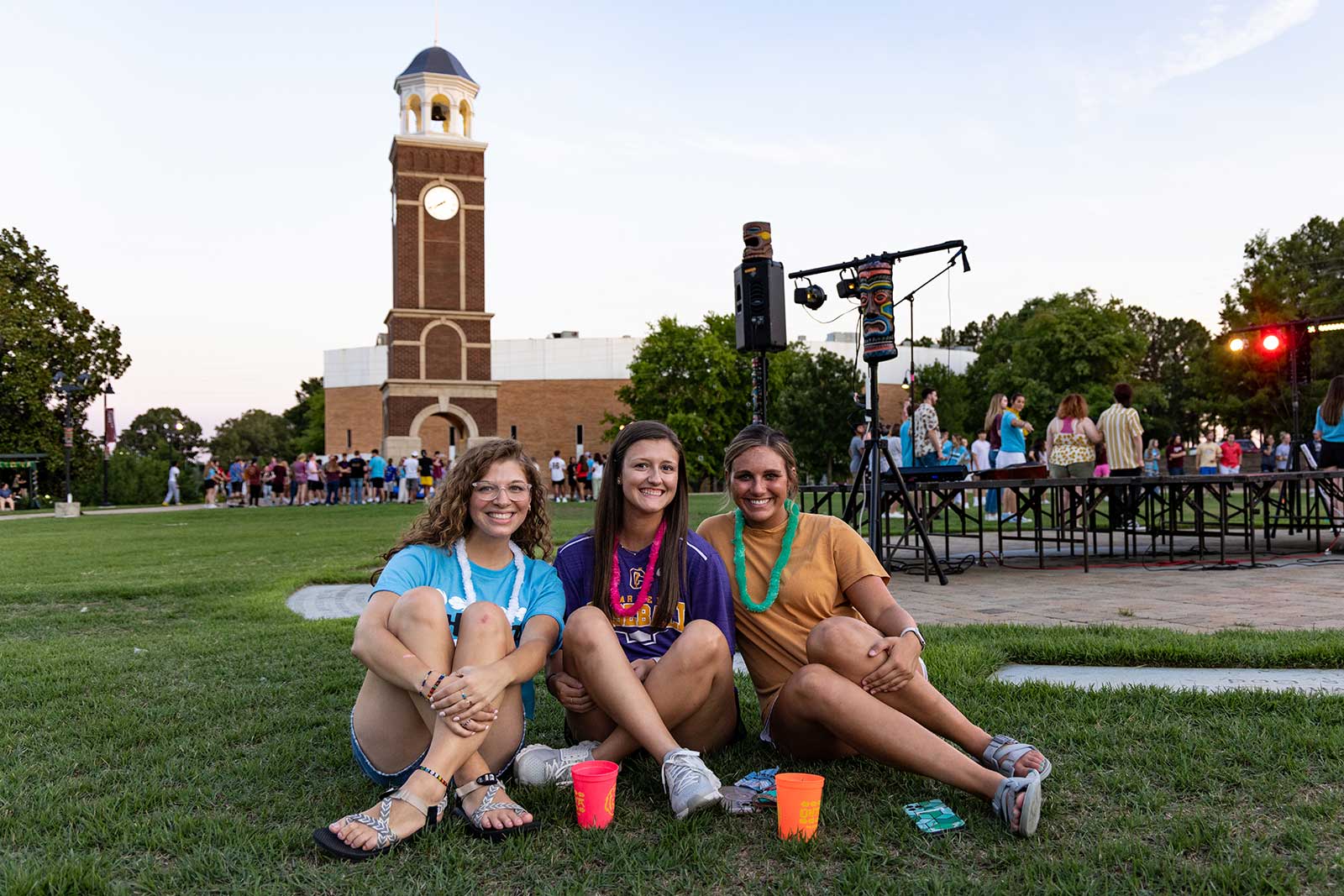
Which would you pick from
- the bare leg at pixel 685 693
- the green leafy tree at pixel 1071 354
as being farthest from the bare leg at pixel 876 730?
the green leafy tree at pixel 1071 354

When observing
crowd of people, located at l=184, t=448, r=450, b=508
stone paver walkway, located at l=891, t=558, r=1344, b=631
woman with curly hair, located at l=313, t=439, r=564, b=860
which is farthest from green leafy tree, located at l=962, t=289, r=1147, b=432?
woman with curly hair, located at l=313, t=439, r=564, b=860

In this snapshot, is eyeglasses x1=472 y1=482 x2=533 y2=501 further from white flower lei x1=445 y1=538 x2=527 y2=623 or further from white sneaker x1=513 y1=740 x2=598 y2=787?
white sneaker x1=513 y1=740 x2=598 y2=787

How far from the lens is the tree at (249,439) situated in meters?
92.1

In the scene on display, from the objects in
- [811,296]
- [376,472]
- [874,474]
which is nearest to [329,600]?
[874,474]

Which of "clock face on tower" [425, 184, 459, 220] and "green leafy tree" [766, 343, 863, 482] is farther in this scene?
"green leafy tree" [766, 343, 863, 482]

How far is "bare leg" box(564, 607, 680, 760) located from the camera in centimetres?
292

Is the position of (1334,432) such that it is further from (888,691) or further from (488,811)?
(488,811)

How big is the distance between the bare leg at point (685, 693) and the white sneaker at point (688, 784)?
0.10 metres

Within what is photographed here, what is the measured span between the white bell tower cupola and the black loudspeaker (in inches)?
1605

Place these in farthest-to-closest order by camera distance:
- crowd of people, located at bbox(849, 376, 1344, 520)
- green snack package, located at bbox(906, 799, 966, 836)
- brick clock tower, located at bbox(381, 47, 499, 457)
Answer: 1. brick clock tower, located at bbox(381, 47, 499, 457)
2. crowd of people, located at bbox(849, 376, 1344, 520)
3. green snack package, located at bbox(906, 799, 966, 836)

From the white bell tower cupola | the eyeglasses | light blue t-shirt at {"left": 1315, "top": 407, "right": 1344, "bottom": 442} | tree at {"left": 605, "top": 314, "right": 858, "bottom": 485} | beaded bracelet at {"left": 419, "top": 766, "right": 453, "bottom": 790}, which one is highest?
the white bell tower cupola

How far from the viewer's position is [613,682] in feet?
9.70

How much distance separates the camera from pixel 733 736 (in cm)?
348

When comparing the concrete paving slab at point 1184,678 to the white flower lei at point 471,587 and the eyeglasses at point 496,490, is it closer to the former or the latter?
the white flower lei at point 471,587
